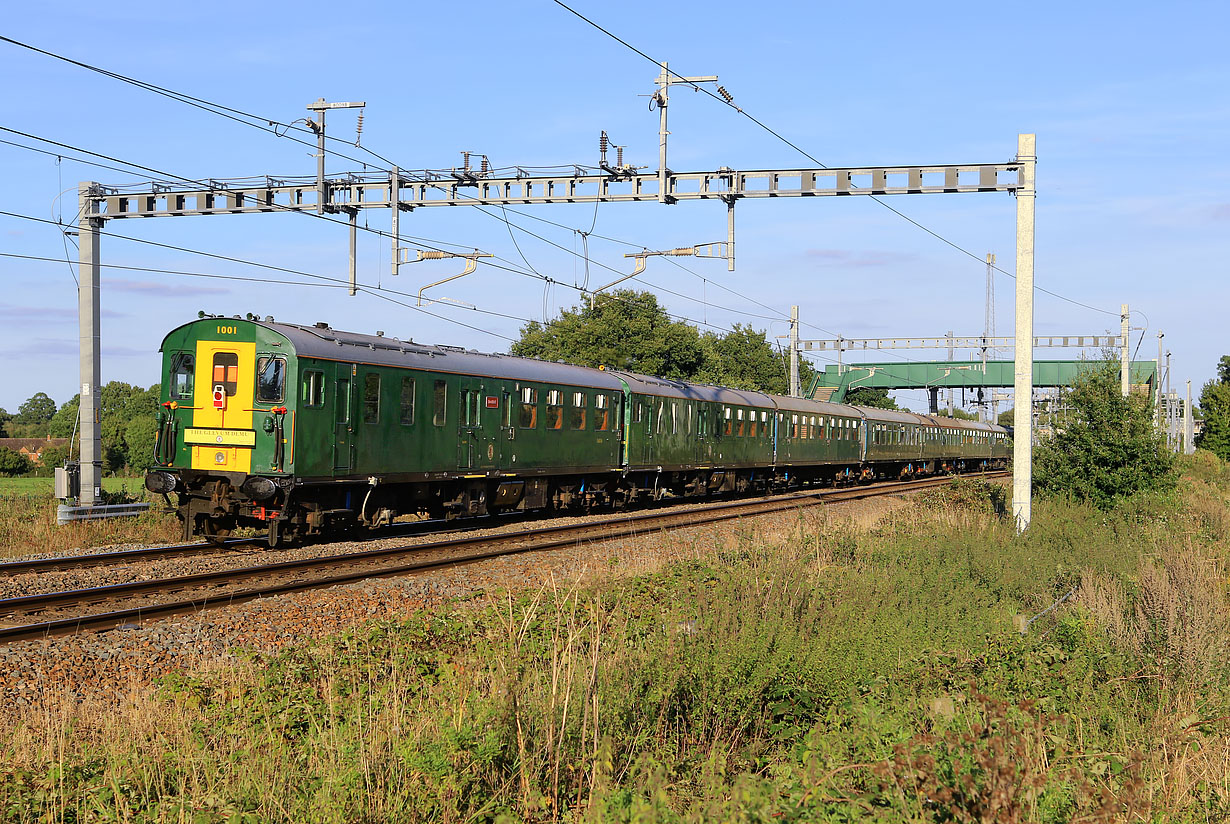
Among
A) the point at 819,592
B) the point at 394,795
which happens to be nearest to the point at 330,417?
the point at 819,592

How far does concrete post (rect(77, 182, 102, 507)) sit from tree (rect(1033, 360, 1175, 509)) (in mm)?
19399

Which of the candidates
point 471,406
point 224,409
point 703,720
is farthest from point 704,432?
point 703,720

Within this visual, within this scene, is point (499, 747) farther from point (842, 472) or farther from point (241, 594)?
point (842, 472)

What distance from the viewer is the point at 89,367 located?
19844 millimetres

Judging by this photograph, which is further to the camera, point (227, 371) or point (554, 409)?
point (554, 409)

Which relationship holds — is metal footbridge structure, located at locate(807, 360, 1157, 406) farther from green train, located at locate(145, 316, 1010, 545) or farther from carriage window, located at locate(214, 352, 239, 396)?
carriage window, located at locate(214, 352, 239, 396)

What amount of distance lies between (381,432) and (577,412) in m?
6.75

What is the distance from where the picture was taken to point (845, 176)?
65.1 ft

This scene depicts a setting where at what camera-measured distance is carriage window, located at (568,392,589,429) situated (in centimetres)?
2291

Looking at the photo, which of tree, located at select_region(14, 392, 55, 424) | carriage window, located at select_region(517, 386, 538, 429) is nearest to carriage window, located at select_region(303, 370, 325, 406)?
carriage window, located at select_region(517, 386, 538, 429)

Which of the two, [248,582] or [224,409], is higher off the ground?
[224,409]

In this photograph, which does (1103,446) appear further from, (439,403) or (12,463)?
(12,463)

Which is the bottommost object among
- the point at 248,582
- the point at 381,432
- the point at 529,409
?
the point at 248,582

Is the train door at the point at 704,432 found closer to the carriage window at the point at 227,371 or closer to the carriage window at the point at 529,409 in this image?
the carriage window at the point at 529,409
